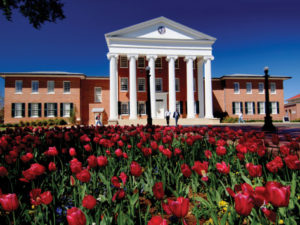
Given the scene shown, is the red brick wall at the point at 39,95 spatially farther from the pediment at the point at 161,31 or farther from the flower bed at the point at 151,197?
the flower bed at the point at 151,197

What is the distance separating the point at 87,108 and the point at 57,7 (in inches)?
1015

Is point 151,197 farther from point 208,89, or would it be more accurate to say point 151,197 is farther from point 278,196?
point 208,89

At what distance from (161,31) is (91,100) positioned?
49.9 feet

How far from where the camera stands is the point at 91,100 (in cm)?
2984

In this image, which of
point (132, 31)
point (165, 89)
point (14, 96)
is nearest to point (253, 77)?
point (165, 89)

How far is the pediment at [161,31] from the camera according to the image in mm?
26703

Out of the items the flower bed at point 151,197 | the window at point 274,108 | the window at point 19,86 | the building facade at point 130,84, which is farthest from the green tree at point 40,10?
the window at point 274,108

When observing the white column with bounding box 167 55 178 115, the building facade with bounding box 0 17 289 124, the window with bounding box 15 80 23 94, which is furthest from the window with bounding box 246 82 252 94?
the window with bounding box 15 80 23 94

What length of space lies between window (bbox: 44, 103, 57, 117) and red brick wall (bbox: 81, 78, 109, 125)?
4.03 metres

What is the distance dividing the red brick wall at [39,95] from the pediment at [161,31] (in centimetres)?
1087

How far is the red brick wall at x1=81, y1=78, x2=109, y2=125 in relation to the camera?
97.1 ft

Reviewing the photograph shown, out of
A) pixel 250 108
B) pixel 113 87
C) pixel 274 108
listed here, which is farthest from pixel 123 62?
pixel 274 108

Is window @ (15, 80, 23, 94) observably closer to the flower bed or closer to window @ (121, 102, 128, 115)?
window @ (121, 102, 128, 115)

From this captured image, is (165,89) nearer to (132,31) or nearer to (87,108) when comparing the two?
(132,31)
